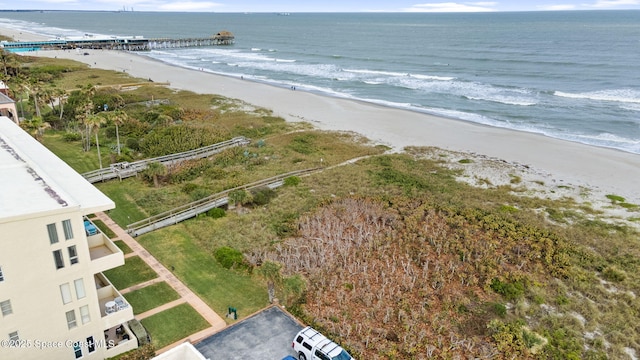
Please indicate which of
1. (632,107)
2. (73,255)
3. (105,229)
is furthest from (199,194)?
(632,107)

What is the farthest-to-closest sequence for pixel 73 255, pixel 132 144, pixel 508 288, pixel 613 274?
1. pixel 132 144
2. pixel 613 274
3. pixel 508 288
4. pixel 73 255

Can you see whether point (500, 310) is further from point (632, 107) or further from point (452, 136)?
point (632, 107)

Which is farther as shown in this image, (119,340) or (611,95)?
(611,95)

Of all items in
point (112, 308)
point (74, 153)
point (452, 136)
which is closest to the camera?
point (112, 308)

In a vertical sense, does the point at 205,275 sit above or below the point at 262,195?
below

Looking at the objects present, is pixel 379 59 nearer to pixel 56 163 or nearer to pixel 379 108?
pixel 379 108

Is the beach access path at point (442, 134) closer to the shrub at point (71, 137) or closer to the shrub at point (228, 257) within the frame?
the shrub at point (71, 137)

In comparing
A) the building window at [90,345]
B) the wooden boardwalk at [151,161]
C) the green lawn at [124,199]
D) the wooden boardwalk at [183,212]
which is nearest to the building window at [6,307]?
the building window at [90,345]
